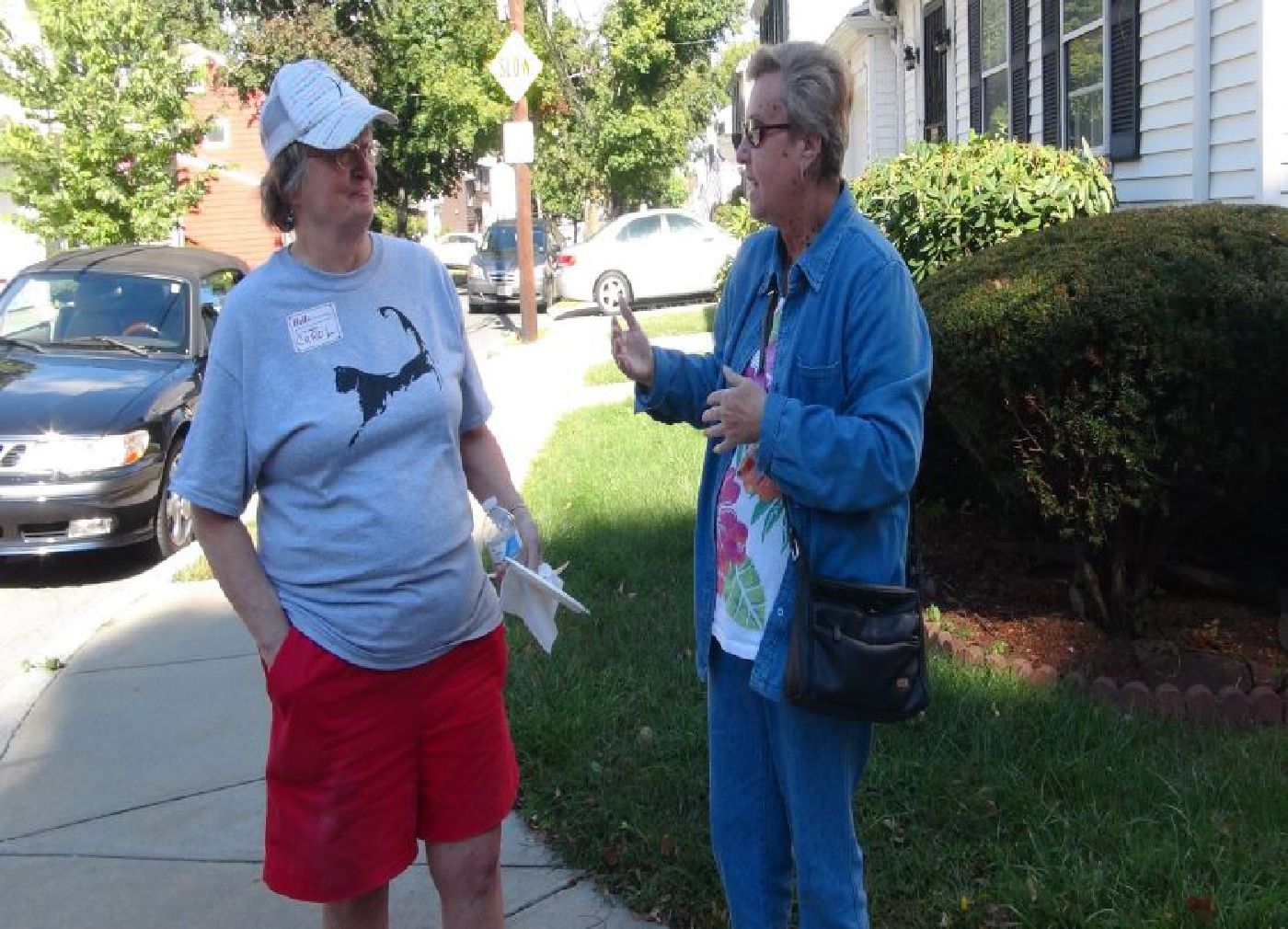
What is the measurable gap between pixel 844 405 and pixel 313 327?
1009 millimetres

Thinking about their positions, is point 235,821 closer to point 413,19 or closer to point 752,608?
point 752,608

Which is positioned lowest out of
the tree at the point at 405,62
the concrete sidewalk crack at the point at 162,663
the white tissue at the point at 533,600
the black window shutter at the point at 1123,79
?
the concrete sidewalk crack at the point at 162,663

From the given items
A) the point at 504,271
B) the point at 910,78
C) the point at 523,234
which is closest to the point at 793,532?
the point at 910,78

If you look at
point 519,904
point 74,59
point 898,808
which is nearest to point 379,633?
point 519,904

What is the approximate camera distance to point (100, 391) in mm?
7430

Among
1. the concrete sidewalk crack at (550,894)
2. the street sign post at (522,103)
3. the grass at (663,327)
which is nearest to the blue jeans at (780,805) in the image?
the concrete sidewalk crack at (550,894)

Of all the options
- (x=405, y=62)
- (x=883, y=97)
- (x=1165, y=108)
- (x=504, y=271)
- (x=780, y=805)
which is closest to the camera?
(x=780, y=805)

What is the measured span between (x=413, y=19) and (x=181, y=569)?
99.6ft

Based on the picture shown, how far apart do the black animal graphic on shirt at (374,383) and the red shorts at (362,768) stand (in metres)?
0.46

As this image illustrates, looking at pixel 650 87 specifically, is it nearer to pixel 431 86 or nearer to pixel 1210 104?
pixel 431 86

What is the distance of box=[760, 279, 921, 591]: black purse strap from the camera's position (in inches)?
98.7

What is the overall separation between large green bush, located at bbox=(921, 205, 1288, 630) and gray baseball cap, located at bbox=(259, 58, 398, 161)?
245cm

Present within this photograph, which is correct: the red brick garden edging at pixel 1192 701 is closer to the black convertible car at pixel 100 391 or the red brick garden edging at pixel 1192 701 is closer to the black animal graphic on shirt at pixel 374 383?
the black animal graphic on shirt at pixel 374 383

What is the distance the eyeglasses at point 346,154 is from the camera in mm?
2594
